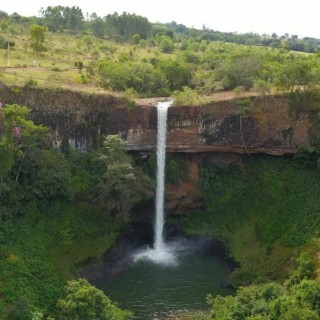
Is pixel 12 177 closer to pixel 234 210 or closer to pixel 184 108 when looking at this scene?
pixel 184 108

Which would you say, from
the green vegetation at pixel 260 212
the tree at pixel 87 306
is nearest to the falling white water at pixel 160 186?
the green vegetation at pixel 260 212

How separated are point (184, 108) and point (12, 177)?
37.8 ft

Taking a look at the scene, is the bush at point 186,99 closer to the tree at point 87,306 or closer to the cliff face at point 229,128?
the cliff face at point 229,128

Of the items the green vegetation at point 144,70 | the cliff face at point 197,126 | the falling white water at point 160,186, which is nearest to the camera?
the falling white water at point 160,186

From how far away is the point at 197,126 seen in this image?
32781 millimetres

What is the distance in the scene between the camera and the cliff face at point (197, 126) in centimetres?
3206

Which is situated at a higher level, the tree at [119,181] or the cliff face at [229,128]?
the cliff face at [229,128]

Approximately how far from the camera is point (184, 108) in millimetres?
32531


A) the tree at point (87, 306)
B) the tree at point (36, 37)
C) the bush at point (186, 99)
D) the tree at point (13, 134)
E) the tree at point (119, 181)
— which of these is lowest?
the tree at point (87, 306)

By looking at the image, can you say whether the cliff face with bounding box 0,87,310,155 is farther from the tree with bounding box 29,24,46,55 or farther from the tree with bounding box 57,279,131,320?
the tree with bounding box 29,24,46,55

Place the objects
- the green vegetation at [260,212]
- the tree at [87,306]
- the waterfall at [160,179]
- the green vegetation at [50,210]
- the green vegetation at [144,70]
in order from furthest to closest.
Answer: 1. the green vegetation at [144,70]
2. the waterfall at [160,179]
3. the green vegetation at [260,212]
4. the green vegetation at [50,210]
5. the tree at [87,306]

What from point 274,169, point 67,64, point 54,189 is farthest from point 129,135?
point 67,64

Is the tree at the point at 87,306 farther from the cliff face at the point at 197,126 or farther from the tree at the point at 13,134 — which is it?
the cliff face at the point at 197,126

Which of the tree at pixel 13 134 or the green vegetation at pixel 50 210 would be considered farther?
the tree at pixel 13 134
